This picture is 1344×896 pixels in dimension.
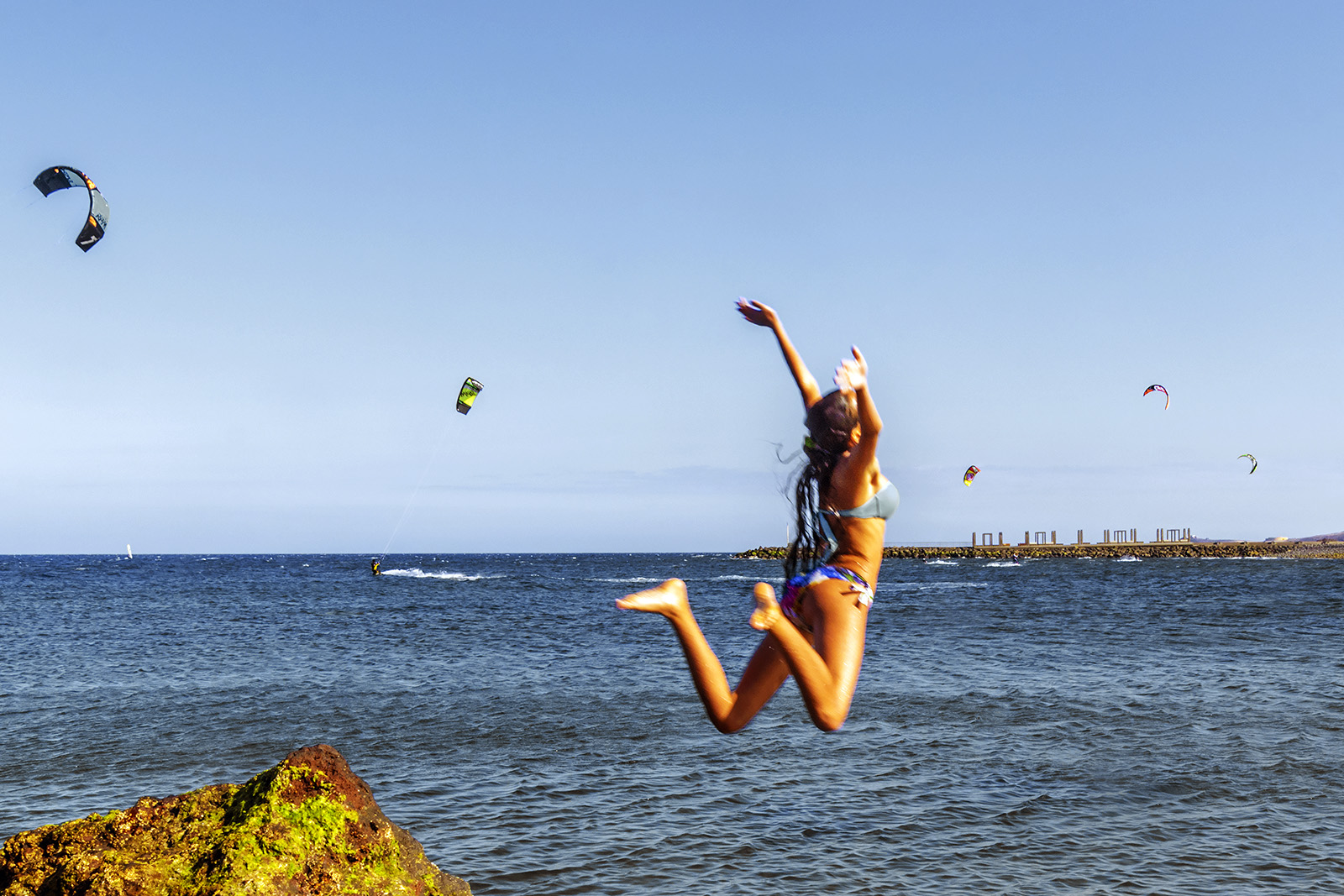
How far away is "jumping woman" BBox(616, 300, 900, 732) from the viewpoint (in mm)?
4168

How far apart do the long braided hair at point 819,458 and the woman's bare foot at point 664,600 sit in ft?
1.97

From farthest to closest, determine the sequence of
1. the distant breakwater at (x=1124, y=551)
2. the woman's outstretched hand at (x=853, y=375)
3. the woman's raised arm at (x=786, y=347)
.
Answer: the distant breakwater at (x=1124, y=551) < the woman's raised arm at (x=786, y=347) < the woman's outstretched hand at (x=853, y=375)

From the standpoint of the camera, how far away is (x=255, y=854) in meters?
5.55

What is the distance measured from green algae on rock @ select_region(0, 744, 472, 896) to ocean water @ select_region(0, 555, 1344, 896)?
2556mm

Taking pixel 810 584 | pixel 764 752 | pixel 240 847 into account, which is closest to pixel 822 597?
pixel 810 584

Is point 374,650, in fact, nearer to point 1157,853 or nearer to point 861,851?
point 861,851

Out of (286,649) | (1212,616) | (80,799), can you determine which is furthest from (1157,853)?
(1212,616)

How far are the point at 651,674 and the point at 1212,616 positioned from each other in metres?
21.9

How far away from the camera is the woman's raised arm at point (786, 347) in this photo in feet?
15.9

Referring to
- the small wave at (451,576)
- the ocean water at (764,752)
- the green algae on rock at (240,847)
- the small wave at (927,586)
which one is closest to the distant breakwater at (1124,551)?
the small wave at (451,576)

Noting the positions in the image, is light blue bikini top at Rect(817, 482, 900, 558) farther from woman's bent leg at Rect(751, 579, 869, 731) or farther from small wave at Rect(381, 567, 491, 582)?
small wave at Rect(381, 567, 491, 582)

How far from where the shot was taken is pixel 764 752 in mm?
13102

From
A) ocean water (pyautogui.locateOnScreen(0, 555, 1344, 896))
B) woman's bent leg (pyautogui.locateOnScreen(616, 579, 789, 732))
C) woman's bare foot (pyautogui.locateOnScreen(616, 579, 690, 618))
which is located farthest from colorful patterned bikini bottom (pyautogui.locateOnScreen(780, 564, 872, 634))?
ocean water (pyautogui.locateOnScreen(0, 555, 1344, 896))

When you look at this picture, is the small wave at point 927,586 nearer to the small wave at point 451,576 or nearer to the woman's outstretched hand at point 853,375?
the small wave at point 451,576
